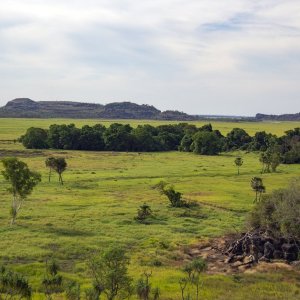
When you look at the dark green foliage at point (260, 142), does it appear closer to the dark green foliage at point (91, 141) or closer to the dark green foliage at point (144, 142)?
the dark green foliage at point (144, 142)

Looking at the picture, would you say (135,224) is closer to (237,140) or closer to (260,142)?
(260,142)

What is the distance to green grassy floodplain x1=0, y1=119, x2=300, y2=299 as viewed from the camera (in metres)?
30.5

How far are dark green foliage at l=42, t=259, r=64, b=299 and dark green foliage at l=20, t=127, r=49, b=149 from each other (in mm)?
100616

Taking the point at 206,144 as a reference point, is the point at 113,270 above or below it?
below

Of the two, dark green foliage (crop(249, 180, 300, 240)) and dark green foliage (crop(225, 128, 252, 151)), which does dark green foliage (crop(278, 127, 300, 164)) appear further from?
dark green foliage (crop(249, 180, 300, 240))

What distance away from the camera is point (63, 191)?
60875mm

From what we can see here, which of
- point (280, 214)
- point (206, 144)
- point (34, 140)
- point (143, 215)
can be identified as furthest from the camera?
point (34, 140)

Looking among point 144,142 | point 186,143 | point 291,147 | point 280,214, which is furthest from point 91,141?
point 280,214

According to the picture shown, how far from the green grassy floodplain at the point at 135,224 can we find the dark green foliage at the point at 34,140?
47.4 meters

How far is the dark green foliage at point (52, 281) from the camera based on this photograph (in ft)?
86.2

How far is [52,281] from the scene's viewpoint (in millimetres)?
26453

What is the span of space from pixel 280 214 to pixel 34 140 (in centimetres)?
9944

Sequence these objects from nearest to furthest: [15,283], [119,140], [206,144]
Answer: [15,283] < [206,144] < [119,140]

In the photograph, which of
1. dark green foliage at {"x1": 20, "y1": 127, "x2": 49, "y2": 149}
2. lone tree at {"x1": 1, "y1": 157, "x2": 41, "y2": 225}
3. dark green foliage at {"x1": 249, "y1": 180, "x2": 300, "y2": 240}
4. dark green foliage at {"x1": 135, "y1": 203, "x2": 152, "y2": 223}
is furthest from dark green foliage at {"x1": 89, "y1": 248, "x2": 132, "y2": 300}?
dark green foliage at {"x1": 20, "y1": 127, "x2": 49, "y2": 149}
